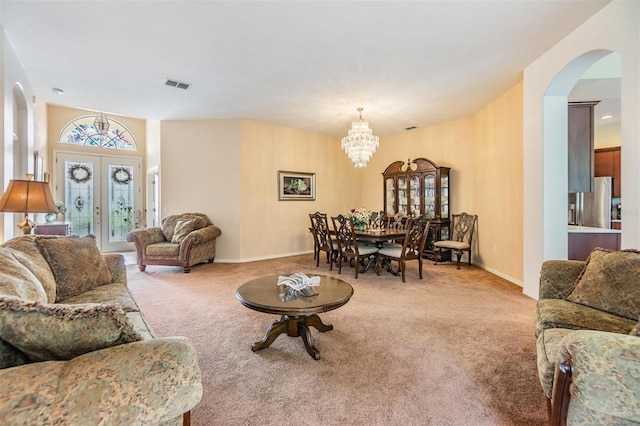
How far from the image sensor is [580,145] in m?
3.69

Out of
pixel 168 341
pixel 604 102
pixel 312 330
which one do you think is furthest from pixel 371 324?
pixel 604 102

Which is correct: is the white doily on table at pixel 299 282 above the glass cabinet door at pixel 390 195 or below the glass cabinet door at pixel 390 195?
below

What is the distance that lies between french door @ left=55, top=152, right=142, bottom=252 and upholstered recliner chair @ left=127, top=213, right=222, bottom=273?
2.10 metres

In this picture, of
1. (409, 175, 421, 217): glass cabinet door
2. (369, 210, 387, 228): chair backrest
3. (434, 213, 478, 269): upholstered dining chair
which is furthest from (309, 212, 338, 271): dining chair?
(409, 175, 421, 217): glass cabinet door

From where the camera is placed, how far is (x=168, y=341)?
3.25ft

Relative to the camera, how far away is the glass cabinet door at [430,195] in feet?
19.1

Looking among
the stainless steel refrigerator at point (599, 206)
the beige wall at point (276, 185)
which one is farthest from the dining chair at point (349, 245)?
the stainless steel refrigerator at point (599, 206)

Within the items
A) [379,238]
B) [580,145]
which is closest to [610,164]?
[580,145]

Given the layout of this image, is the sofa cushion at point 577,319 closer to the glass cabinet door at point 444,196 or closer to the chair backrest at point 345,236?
the chair backrest at point 345,236

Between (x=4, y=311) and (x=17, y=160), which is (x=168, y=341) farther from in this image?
(x=17, y=160)

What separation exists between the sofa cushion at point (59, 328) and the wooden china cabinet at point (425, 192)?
17.2 feet

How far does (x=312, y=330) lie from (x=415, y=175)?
443 centimetres

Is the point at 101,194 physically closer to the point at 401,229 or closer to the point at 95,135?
the point at 95,135

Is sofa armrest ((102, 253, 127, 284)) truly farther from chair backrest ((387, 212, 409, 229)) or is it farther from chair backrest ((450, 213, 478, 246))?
chair backrest ((450, 213, 478, 246))
